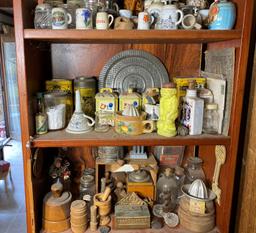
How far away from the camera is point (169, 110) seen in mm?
876

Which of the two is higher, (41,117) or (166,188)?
(41,117)

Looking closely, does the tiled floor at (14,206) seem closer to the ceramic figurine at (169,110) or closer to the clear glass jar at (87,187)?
the clear glass jar at (87,187)

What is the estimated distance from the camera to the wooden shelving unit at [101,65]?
0.79 metres

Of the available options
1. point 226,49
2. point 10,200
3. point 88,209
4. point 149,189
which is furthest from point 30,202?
point 10,200

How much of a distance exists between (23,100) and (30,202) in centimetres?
34

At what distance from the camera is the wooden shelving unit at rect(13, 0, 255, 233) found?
789mm

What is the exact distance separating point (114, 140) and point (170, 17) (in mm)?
415

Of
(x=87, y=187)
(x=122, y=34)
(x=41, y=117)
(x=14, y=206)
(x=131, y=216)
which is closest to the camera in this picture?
(x=122, y=34)

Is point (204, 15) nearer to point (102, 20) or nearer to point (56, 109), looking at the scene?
point (102, 20)

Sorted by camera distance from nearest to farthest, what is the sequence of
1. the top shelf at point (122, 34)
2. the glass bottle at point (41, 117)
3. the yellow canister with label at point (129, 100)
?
the top shelf at point (122, 34), the glass bottle at point (41, 117), the yellow canister with label at point (129, 100)

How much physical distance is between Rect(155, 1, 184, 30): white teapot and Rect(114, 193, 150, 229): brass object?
2.12ft

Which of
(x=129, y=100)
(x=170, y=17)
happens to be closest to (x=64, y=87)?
(x=129, y=100)

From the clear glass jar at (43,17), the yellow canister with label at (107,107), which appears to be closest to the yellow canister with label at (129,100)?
the yellow canister with label at (107,107)

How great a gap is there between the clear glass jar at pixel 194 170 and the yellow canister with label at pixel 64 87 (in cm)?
54
